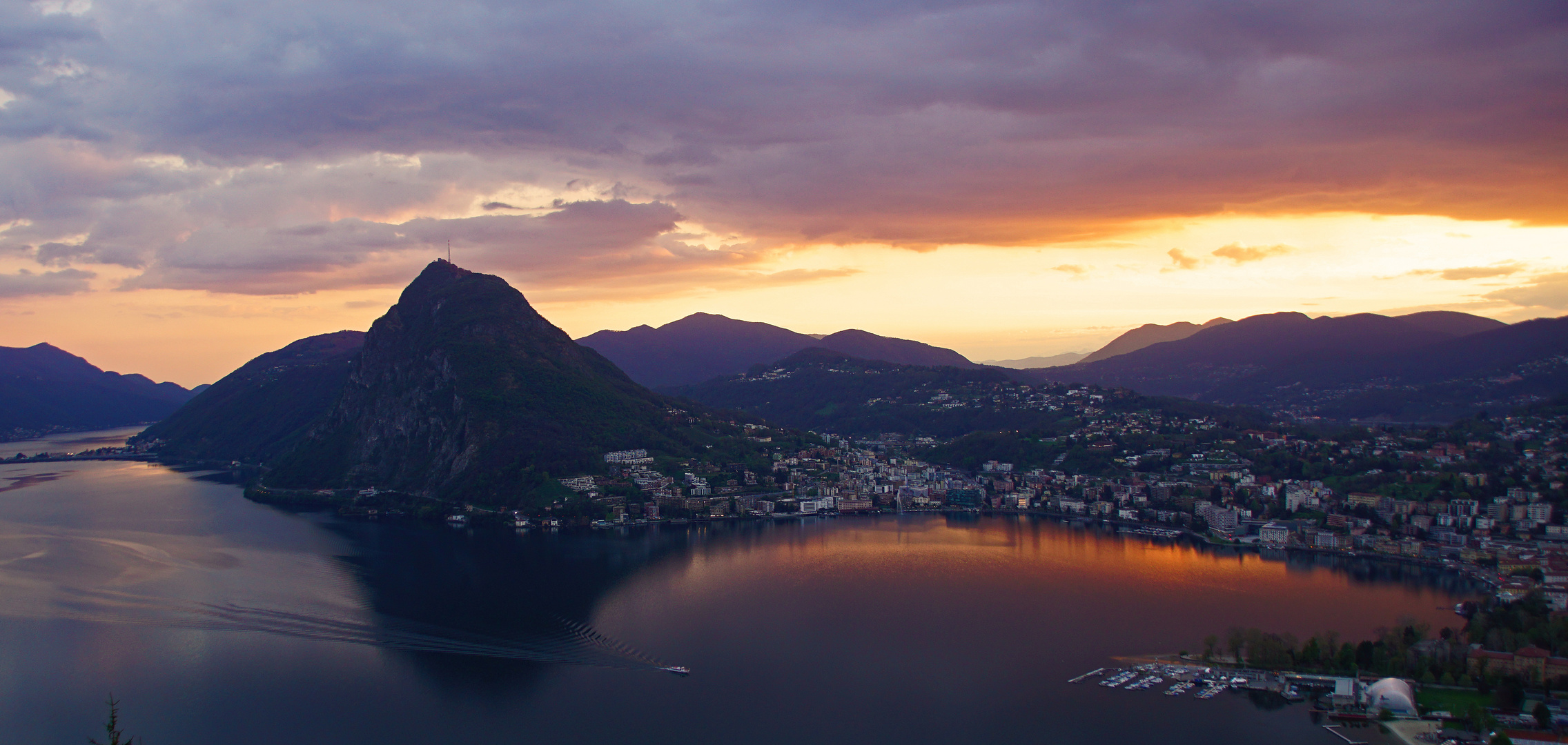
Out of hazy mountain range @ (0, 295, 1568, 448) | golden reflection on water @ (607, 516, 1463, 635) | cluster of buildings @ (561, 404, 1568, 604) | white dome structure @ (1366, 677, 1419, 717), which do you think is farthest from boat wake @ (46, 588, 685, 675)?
hazy mountain range @ (0, 295, 1568, 448)

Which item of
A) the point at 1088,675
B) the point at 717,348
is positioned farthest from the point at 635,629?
the point at 717,348

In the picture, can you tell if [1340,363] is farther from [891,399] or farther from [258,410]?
[258,410]

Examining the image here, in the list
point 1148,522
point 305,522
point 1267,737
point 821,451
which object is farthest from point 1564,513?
point 305,522

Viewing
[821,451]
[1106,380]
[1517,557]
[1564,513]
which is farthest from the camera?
[1106,380]

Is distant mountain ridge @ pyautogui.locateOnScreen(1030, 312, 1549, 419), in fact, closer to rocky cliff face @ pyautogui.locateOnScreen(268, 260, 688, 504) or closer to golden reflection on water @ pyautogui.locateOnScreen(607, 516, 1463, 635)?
golden reflection on water @ pyautogui.locateOnScreen(607, 516, 1463, 635)

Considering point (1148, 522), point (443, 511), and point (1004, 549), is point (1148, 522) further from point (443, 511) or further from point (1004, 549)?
point (443, 511)

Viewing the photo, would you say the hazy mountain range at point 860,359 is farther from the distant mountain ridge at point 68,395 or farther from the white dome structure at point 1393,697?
the white dome structure at point 1393,697
